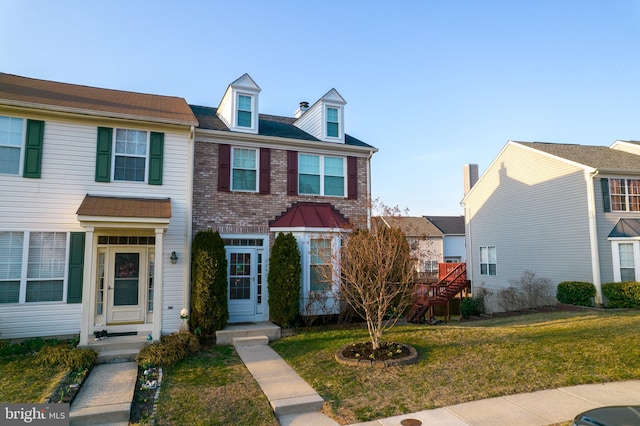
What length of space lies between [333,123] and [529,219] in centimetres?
1117

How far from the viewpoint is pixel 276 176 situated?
12.0 metres

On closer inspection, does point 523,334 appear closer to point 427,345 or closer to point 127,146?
point 427,345

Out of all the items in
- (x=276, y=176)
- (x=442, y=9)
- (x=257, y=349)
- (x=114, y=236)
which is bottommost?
(x=257, y=349)

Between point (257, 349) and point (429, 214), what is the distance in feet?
111

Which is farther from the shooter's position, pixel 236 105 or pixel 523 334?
pixel 236 105

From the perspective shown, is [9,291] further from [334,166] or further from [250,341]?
[334,166]

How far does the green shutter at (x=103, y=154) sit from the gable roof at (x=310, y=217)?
4.64 m

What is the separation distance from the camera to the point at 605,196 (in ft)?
49.7

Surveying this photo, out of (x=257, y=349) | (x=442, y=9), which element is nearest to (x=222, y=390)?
(x=257, y=349)

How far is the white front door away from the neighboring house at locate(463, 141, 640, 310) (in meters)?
15.9

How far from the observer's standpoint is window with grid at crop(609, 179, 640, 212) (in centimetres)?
1531

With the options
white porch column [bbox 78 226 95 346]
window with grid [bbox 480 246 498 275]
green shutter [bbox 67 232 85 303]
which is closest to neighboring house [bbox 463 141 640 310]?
window with grid [bbox 480 246 498 275]

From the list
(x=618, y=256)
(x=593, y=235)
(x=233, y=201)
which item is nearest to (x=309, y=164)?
(x=233, y=201)

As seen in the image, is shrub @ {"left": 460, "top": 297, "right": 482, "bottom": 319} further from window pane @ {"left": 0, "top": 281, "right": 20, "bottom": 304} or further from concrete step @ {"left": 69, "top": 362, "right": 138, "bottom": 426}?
window pane @ {"left": 0, "top": 281, "right": 20, "bottom": 304}
